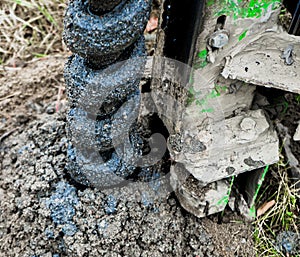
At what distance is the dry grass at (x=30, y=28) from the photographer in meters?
2.27

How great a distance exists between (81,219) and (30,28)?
1216 mm

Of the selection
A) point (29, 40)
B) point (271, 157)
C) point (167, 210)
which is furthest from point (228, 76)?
point (29, 40)

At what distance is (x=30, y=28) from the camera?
2381 mm

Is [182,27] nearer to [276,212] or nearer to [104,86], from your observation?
[104,86]

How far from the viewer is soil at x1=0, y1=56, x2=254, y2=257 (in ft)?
4.84

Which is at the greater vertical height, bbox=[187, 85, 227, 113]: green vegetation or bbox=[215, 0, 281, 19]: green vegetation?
bbox=[215, 0, 281, 19]: green vegetation

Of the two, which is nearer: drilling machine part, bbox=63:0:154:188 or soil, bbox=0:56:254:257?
drilling machine part, bbox=63:0:154:188

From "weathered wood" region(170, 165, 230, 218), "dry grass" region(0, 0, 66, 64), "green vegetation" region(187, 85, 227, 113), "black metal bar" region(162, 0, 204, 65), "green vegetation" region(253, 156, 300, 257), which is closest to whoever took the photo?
"black metal bar" region(162, 0, 204, 65)

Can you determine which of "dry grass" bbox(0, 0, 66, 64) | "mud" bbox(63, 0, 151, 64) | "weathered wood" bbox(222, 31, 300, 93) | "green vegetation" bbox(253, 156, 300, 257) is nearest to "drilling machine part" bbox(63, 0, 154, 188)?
"mud" bbox(63, 0, 151, 64)

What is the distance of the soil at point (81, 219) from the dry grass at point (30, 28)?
0.64 m

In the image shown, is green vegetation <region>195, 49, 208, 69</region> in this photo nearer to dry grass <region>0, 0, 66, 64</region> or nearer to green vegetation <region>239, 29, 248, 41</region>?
green vegetation <region>239, 29, 248, 41</region>

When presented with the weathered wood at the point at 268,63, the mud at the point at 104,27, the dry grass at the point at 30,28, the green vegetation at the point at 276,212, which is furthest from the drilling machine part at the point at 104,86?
the dry grass at the point at 30,28

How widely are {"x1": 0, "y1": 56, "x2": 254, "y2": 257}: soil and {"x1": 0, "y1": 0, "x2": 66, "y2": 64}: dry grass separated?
64 cm

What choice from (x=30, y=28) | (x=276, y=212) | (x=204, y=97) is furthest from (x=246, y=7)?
(x=30, y=28)
